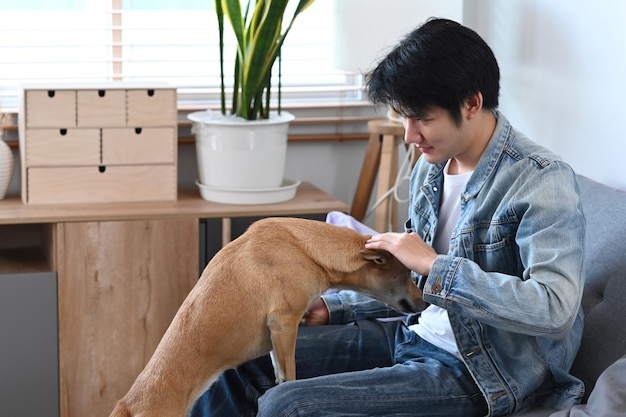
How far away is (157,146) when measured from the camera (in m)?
2.80

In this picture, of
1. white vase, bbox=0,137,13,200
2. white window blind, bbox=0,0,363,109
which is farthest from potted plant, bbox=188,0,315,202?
white vase, bbox=0,137,13,200

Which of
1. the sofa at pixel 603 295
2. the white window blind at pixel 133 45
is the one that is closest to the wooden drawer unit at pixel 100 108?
the white window blind at pixel 133 45

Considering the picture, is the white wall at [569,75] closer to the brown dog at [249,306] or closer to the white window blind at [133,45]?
the white window blind at [133,45]

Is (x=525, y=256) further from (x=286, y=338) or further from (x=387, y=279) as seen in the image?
→ (x=286, y=338)

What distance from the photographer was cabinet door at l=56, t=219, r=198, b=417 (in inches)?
105

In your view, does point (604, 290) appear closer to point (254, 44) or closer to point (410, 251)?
point (410, 251)

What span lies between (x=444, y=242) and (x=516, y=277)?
0.32 metres

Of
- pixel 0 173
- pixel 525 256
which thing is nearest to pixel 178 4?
pixel 0 173

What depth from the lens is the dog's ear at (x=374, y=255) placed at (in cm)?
187

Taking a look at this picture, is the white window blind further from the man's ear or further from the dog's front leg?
the dog's front leg

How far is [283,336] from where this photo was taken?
182 cm

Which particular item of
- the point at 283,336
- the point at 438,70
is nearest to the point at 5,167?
the point at 283,336

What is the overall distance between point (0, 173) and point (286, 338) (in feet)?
4.39

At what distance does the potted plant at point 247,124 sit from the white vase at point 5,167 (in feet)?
1.84
